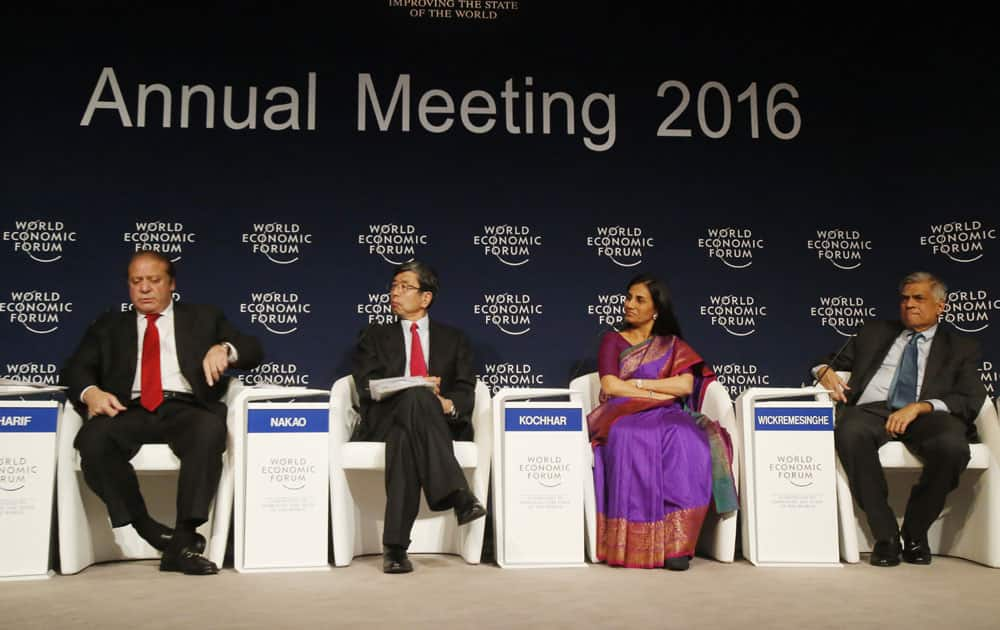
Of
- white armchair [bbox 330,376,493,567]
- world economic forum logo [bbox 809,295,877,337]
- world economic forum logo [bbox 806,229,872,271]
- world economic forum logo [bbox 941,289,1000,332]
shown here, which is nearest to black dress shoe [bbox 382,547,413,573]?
white armchair [bbox 330,376,493,567]

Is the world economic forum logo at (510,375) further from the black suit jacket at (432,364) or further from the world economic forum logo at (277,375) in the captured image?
the world economic forum logo at (277,375)

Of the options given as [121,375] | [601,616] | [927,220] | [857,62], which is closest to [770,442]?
[601,616]

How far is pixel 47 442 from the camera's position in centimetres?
380

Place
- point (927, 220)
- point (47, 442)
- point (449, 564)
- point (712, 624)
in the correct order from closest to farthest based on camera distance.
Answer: point (712, 624) < point (47, 442) < point (449, 564) < point (927, 220)

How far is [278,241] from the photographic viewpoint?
4.90 meters

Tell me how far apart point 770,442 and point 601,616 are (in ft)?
4.87

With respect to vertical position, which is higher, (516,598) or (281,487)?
(281,487)

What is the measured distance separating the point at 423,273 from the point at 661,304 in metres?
1.09

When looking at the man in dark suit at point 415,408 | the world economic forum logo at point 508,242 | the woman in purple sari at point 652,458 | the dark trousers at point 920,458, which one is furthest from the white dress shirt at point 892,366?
the man in dark suit at point 415,408

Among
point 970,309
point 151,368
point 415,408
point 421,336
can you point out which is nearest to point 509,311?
point 421,336

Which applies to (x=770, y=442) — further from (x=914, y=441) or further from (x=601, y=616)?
(x=601, y=616)

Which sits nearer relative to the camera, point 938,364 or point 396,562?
point 396,562

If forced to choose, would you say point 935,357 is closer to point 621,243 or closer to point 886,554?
point 886,554

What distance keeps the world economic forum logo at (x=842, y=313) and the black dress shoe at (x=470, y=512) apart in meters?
2.22
